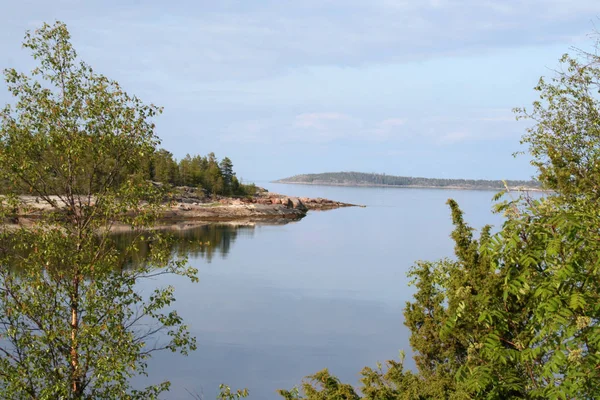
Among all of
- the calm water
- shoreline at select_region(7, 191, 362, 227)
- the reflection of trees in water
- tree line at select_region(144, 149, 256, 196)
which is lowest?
the calm water

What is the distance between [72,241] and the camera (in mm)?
15625

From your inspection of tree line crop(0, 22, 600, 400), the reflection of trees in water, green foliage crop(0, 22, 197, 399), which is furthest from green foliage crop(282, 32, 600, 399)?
the reflection of trees in water

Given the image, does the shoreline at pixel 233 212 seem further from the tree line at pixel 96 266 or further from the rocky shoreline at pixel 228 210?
the tree line at pixel 96 266

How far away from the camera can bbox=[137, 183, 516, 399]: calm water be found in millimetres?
29109

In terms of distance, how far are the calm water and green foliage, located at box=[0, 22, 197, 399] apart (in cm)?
1178

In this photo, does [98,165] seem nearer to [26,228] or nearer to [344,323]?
[26,228]

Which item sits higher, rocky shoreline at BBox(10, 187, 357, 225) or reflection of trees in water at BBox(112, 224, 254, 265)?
rocky shoreline at BBox(10, 187, 357, 225)

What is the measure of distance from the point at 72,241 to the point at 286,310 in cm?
2802

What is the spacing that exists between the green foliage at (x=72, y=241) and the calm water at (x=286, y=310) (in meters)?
11.8

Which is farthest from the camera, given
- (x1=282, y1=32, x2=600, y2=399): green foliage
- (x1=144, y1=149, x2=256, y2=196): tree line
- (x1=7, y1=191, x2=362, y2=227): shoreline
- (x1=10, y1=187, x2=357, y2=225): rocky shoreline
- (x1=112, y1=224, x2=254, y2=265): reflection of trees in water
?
(x1=144, y1=149, x2=256, y2=196): tree line

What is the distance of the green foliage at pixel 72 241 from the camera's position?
14273mm

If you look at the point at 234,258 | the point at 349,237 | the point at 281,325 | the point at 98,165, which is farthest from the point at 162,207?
the point at 349,237

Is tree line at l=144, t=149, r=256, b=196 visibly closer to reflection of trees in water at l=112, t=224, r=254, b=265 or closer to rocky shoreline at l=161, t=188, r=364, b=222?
rocky shoreline at l=161, t=188, r=364, b=222

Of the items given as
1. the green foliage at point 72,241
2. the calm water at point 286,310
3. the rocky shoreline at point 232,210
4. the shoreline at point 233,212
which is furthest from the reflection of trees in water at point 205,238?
the green foliage at point 72,241
